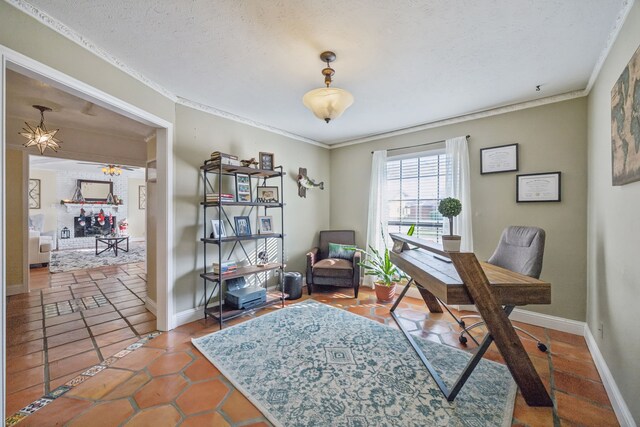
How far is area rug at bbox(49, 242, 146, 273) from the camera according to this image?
18.4 ft

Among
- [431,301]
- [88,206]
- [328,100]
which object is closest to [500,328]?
[431,301]

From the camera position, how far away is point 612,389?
1.69 metres

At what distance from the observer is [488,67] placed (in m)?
2.23

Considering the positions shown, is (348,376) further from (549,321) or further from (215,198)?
(549,321)

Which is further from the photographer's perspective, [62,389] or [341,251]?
[341,251]

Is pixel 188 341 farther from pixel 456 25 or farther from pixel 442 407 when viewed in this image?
pixel 456 25

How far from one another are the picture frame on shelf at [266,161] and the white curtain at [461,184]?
7.77 ft

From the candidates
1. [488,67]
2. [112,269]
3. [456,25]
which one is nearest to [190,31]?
[456,25]

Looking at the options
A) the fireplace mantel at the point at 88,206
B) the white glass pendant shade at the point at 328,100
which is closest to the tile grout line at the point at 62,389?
the white glass pendant shade at the point at 328,100

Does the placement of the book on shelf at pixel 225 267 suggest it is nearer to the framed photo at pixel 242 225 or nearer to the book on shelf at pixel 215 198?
the framed photo at pixel 242 225

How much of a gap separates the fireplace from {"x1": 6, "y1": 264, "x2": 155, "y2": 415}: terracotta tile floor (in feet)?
14.9

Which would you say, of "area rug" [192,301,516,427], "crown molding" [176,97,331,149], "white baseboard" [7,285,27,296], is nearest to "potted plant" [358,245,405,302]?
"area rug" [192,301,516,427]

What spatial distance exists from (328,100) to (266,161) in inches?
67.6

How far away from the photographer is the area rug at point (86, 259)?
5.62 m
